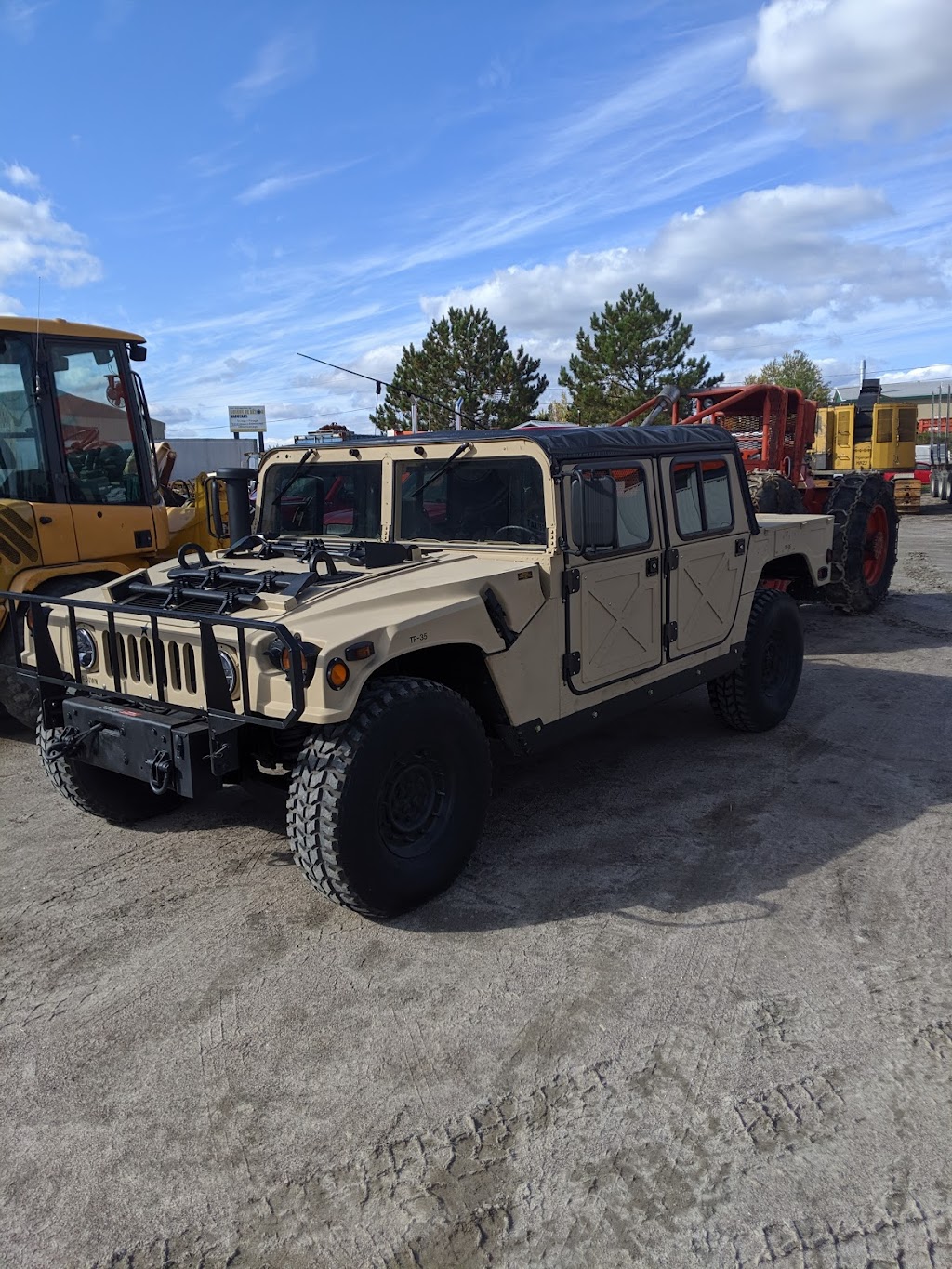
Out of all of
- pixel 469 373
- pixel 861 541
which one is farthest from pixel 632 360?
pixel 861 541

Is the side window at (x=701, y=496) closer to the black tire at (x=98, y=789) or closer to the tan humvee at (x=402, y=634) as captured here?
the tan humvee at (x=402, y=634)

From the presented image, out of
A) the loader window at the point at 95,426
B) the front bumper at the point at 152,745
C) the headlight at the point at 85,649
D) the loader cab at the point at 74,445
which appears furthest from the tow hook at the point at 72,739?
the loader window at the point at 95,426

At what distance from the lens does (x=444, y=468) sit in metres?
4.76

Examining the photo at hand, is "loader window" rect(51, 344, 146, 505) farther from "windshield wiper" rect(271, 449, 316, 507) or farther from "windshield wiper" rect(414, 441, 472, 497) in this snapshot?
"windshield wiper" rect(414, 441, 472, 497)

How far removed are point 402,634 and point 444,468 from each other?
4.66ft

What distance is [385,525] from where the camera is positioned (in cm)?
496

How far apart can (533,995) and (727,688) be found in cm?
315

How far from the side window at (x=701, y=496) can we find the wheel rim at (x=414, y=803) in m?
2.13

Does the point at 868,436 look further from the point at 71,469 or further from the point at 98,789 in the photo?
the point at 98,789

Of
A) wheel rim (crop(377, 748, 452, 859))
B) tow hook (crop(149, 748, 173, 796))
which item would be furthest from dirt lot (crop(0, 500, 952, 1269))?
tow hook (crop(149, 748, 173, 796))

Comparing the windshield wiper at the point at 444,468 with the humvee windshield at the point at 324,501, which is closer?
the windshield wiper at the point at 444,468

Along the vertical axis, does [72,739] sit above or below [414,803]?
above

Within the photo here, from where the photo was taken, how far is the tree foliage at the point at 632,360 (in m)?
30.2

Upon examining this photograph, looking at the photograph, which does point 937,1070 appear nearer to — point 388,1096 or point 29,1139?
point 388,1096
